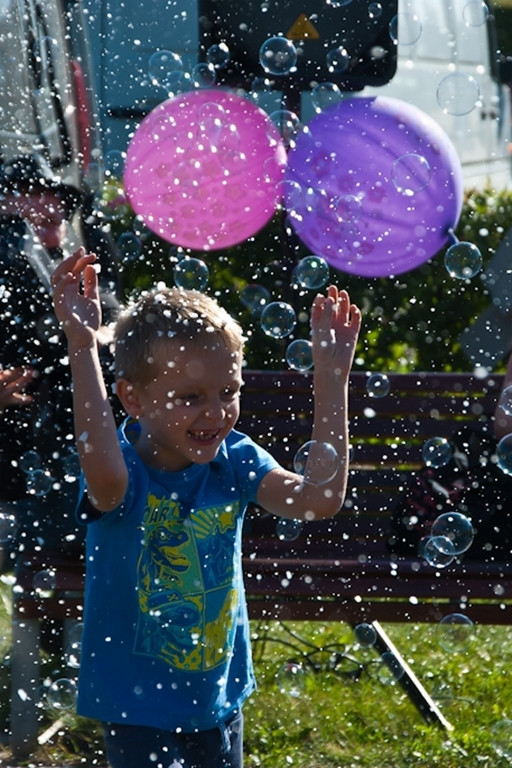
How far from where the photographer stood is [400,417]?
13.9 feet

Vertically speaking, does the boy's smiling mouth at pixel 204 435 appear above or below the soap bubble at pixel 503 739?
above

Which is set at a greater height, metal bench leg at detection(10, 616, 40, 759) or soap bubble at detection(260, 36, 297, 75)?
soap bubble at detection(260, 36, 297, 75)

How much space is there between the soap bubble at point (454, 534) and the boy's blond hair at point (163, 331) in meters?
1.05

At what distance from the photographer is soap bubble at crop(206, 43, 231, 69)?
466 centimetres

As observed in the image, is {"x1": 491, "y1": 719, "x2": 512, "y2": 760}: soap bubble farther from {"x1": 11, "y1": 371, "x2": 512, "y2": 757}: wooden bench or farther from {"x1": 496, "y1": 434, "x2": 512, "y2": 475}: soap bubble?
{"x1": 496, "y1": 434, "x2": 512, "y2": 475}: soap bubble

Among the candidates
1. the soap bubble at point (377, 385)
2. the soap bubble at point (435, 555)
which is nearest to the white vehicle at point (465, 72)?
the soap bubble at point (377, 385)

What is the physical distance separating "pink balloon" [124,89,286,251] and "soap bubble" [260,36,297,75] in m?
0.76

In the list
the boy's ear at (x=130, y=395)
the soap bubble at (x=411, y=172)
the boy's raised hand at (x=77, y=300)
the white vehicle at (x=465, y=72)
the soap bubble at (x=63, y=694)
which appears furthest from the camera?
the white vehicle at (x=465, y=72)

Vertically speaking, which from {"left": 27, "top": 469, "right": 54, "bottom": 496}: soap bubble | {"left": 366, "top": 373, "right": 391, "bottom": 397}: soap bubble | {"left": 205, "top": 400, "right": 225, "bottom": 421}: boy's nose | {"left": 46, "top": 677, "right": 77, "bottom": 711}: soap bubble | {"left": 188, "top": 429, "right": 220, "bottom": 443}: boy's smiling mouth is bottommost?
{"left": 46, "top": 677, "right": 77, "bottom": 711}: soap bubble

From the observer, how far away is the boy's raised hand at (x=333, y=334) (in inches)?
85.1

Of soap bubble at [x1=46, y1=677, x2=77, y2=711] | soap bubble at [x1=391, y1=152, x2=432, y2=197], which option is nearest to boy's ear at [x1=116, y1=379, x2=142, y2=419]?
soap bubble at [x1=46, y1=677, x2=77, y2=711]

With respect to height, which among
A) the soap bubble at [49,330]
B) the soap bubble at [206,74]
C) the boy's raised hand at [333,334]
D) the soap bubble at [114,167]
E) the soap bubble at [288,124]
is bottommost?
the soap bubble at [114,167]

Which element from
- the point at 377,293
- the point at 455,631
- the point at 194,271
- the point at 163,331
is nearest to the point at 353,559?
the point at 455,631

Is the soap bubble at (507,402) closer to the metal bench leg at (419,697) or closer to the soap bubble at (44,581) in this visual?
the metal bench leg at (419,697)
